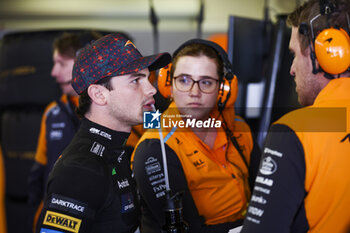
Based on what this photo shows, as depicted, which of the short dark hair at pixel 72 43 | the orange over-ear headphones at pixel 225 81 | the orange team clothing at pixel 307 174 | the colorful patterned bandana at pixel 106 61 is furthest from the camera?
the short dark hair at pixel 72 43

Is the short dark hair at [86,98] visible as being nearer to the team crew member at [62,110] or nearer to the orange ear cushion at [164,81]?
the orange ear cushion at [164,81]

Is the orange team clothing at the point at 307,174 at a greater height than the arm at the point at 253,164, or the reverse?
the orange team clothing at the point at 307,174

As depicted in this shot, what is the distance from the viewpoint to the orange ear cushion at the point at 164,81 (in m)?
1.42

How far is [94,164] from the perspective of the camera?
111 cm

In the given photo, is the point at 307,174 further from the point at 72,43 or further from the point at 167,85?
the point at 72,43

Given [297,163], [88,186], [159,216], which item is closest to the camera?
[297,163]

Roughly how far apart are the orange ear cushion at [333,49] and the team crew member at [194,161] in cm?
54

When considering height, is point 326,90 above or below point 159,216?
above

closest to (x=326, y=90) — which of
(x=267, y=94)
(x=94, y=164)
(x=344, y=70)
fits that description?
(x=344, y=70)

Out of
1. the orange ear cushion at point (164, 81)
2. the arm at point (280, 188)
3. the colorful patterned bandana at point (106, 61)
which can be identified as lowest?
the arm at point (280, 188)

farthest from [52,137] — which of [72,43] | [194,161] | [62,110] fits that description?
[194,161]

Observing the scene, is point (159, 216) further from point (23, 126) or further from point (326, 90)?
point (23, 126)

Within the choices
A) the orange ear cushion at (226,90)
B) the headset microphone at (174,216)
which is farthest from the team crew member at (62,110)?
the headset microphone at (174,216)

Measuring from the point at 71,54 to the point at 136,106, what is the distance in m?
1.11
